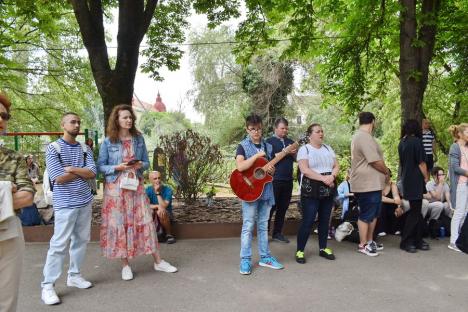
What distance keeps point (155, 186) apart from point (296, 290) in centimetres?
273

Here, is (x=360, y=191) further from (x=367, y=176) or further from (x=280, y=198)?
(x=280, y=198)

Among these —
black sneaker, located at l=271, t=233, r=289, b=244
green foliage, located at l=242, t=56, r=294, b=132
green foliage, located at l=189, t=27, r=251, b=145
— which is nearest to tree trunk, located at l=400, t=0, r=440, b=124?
black sneaker, located at l=271, t=233, r=289, b=244

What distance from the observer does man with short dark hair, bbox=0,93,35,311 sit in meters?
2.67

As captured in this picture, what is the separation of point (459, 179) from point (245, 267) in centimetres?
344

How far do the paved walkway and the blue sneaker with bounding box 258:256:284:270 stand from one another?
7 centimetres

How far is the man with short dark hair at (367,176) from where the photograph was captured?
5.58 meters

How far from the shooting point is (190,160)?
8594 mm

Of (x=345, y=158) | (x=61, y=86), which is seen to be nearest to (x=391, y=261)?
(x=345, y=158)

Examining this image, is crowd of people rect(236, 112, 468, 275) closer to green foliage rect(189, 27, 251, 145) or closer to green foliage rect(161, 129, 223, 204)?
green foliage rect(161, 129, 223, 204)

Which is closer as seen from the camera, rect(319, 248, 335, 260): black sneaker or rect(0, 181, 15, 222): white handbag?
rect(0, 181, 15, 222): white handbag

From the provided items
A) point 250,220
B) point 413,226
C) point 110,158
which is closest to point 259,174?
point 250,220

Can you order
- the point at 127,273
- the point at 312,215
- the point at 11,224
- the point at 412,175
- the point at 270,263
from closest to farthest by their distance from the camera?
the point at 11,224 < the point at 127,273 < the point at 270,263 < the point at 312,215 < the point at 412,175

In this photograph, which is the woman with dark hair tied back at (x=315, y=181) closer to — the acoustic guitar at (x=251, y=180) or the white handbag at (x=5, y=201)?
the acoustic guitar at (x=251, y=180)

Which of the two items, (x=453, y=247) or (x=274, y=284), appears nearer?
(x=274, y=284)
